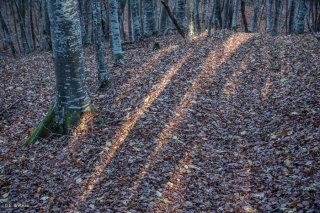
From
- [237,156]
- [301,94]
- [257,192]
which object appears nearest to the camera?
[257,192]

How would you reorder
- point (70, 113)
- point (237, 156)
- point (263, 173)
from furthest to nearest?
point (70, 113), point (237, 156), point (263, 173)

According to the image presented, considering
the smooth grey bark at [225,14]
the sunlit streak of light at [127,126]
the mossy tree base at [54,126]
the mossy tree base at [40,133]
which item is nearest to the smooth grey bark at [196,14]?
the smooth grey bark at [225,14]

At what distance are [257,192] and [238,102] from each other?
455cm

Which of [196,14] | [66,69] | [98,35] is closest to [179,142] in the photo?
[66,69]

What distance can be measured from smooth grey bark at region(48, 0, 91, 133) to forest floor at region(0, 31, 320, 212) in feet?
1.45

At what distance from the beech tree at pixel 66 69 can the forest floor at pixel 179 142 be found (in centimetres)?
37

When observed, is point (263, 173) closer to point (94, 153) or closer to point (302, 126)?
point (302, 126)

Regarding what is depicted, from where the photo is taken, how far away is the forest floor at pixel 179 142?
6.22 m

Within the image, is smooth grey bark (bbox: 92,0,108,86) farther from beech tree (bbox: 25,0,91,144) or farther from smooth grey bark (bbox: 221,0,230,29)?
smooth grey bark (bbox: 221,0,230,29)

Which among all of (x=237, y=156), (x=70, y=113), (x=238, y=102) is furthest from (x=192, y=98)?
(x=70, y=113)

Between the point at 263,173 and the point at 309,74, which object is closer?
the point at 263,173

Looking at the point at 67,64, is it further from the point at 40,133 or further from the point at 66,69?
the point at 40,133

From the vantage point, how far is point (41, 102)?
11.3 meters

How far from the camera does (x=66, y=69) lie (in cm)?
839
